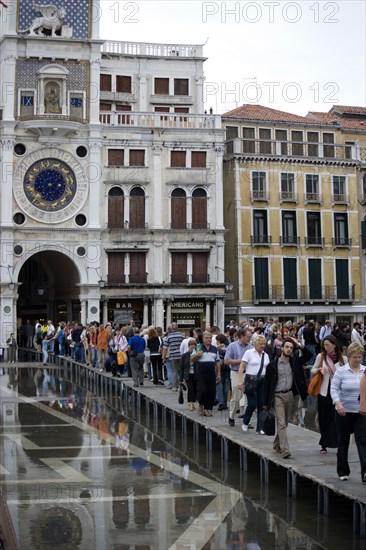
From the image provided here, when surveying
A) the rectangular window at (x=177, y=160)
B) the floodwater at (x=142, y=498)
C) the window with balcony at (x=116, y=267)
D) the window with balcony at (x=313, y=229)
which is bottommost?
the floodwater at (x=142, y=498)

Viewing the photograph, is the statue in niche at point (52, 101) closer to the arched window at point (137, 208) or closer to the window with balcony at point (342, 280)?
the arched window at point (137, 208)

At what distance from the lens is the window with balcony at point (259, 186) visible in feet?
172

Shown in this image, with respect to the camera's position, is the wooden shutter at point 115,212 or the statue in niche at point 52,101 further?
the wooden shutter at point 115,212

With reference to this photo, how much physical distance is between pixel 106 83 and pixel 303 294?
58.2 ft

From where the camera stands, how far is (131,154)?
164 ft

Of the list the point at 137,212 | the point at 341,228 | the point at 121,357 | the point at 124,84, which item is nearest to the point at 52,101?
the point at 124,84

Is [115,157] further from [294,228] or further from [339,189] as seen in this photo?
[339,189]

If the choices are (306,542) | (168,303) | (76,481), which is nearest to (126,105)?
(168,303)

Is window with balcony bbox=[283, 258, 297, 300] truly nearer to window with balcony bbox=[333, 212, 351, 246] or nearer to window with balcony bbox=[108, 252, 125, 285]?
window with balcony bbox=[333, 212, 351, 246]

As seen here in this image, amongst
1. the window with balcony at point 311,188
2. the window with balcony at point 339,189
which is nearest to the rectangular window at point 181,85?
the window with balcony at point 311,188

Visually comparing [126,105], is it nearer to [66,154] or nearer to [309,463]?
[66,154]

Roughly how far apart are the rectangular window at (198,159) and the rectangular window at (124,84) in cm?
685

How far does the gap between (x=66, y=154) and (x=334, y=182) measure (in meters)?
16.9

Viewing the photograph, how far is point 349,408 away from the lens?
38.4ft
